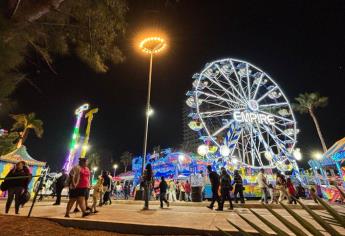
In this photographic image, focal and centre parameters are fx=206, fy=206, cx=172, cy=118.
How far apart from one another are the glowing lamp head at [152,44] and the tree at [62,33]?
971cm

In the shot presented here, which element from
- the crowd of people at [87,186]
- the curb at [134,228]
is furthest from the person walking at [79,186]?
the curb at [134,228]

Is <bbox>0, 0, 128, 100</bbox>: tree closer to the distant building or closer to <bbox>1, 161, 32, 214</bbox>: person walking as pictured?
<bbox>1, 161, 32, 214</bbox>: person walking

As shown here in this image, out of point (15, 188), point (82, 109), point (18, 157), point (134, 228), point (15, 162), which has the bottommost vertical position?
point (134, 228)

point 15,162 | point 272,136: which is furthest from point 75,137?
point 272,136

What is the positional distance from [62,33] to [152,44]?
33.8 feet

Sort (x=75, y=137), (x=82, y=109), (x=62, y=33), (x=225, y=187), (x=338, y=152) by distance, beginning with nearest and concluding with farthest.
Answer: (x=62, y=33) → (x=225, y=187) → (x=338, y=152) → (x=75, y=137) → (x=82, y=109)

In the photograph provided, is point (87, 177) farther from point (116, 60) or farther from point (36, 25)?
point (36, 25)

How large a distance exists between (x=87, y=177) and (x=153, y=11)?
6.01 metres

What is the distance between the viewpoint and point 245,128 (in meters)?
22.9

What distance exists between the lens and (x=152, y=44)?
16062mm

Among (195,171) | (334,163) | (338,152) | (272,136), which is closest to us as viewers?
(338,152)

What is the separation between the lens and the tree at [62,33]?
4.52 meters

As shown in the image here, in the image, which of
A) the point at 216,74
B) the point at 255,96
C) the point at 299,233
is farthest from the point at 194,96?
the point at 299,233

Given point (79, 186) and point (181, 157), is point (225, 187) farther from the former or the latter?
point (181, 157)
